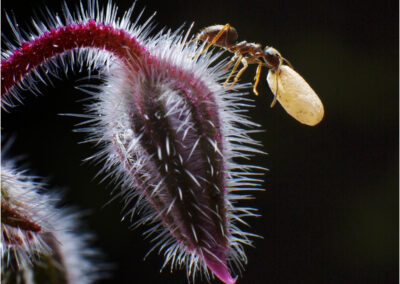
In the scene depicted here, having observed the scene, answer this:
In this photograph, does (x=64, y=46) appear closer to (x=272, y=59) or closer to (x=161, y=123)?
(x=161, y=123)

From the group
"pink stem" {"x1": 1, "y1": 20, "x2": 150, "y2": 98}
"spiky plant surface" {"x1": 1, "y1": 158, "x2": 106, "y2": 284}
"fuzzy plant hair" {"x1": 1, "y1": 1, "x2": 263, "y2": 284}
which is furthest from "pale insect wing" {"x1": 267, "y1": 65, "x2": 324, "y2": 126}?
"spiky plant surface" {"x1": 1, "y1": 158, "x2": 106, "y2": 284}

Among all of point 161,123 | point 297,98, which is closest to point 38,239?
point 161,123

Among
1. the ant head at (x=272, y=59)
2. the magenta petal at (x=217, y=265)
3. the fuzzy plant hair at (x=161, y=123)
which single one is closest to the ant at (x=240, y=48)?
the ant head at (x=272, y=59)

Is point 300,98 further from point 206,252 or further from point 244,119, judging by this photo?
point 206,252

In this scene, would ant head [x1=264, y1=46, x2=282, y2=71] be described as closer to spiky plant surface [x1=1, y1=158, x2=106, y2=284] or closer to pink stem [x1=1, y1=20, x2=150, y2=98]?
pink stem [x1=1, y1=20, x2=150, y2=98]

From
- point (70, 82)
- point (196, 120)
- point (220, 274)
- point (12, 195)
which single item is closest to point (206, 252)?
point (220, 274)

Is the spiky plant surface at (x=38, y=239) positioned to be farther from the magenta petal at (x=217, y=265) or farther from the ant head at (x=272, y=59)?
the ant head at (x=272, y=59)
